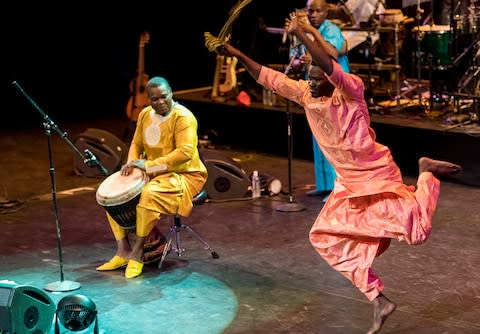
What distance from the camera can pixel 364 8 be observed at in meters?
11.1

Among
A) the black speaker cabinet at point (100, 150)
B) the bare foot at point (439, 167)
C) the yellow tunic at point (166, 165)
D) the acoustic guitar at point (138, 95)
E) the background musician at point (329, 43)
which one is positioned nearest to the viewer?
the bare foot at point (439, 167)

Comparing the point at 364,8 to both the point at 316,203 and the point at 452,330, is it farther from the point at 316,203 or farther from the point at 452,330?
the point at 452,330

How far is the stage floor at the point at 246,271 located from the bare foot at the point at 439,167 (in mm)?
891

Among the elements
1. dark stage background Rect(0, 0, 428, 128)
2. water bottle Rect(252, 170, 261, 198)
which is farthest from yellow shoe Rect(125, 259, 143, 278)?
dark stage background Rect(0, 0, 428, 128)

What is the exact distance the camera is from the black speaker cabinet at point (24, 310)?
5289mm

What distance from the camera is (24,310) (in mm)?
5391

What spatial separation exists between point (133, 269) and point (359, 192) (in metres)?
1.96

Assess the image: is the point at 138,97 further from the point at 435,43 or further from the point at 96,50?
the point at 435,43

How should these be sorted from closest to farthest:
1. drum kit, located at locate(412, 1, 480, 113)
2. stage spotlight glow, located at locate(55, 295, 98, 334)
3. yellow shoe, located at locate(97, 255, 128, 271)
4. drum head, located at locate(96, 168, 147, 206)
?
stage spotlight glow, located at locate(55, 295, 98, 334)
drum head, located at locate(96, 168, 147, 206)
yellow shoe, located at locate(97, 255, 128, 271)
drum kit, located at locate(412, 1, 480, 113)

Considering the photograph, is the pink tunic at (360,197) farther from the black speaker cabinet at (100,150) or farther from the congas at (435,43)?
the congas at (435,43)

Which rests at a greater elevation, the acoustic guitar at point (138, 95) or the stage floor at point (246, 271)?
the acoustic guitar at point (138, 95)

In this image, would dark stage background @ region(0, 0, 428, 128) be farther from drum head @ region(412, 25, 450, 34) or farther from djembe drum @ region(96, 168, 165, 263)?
djembe drum @ region(96, 168, 165, 263)

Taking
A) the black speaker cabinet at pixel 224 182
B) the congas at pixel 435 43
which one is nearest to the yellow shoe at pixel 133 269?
the black speaker cabinet at pixel 224 182

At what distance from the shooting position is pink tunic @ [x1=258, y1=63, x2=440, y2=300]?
564cm
